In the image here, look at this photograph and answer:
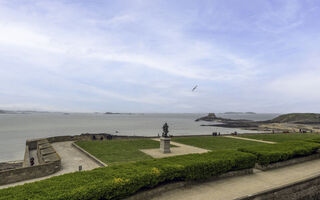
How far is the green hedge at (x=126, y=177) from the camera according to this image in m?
7.21

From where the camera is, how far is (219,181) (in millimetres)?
11500

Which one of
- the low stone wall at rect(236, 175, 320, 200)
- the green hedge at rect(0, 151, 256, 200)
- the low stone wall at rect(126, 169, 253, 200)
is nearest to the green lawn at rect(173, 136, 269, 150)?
the low stone wall at rect(236, 175, 320, 200)

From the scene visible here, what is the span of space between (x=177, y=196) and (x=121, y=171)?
9.58ft

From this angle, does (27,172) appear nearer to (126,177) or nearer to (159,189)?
(126,177)

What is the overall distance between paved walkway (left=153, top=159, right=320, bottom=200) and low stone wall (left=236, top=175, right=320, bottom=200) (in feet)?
1.30

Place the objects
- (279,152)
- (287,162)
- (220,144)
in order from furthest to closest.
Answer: (220,144) → (287,162) → (279,152)

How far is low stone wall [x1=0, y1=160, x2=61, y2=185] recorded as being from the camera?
13.1m

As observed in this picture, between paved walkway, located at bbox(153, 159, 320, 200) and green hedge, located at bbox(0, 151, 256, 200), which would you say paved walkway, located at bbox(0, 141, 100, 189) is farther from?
paved walkway, located at bbox(153, 159, 320, 200)

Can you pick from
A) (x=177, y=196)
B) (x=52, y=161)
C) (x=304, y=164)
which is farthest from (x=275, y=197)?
(x=52, y=161)

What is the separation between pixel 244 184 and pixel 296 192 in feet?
9.88

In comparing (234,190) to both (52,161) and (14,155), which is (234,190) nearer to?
(52,161)

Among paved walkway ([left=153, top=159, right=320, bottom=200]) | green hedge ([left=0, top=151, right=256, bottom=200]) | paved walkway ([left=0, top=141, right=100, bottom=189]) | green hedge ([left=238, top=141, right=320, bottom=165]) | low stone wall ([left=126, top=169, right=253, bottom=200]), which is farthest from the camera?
paved walkway ([left=0, top=141, right=100, bottom=189])

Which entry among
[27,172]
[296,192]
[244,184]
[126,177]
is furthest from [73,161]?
[296,192]

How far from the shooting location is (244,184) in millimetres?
11086
